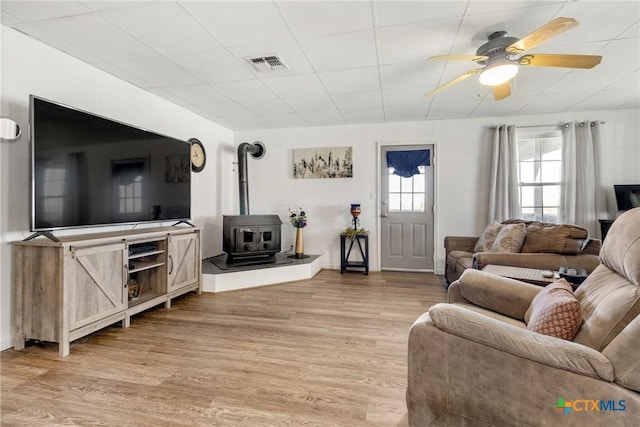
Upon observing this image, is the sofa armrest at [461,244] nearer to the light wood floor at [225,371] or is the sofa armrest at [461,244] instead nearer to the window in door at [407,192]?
the window in door at [407,192]

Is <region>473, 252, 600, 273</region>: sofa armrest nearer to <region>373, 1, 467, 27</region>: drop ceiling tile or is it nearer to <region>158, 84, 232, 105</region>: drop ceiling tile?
<region>373, 1, 467, 27</region>: drop ceiling tile

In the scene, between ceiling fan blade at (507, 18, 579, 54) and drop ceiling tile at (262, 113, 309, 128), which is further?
drop ceiling tile at (262, 113, 309, 128)

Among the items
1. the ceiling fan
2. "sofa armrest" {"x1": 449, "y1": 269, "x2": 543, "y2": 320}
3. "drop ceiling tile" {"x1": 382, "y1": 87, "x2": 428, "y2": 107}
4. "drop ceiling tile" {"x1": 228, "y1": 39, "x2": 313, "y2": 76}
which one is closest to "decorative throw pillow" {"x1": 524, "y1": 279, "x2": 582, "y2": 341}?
"sofa armrest" {"x1": 449, "y1": 269, "x2": 543, "y2": 320}

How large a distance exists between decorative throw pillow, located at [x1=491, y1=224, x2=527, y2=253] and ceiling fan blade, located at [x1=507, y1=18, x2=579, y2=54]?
178 centimetres

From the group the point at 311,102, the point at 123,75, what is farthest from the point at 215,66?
the point at 311,102

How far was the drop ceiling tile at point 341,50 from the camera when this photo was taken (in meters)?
2.34

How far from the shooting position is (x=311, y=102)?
12.6 feet

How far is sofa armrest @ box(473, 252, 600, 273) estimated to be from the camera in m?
2.68

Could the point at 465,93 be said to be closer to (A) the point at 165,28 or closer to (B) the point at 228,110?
(B) the point at 228,110

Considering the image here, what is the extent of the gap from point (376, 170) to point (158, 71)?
3224mm

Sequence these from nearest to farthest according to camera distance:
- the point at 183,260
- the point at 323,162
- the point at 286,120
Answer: the point at 183,260 < the point at 286,120 < the point at 323,162

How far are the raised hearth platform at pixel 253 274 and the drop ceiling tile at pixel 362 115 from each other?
224 centimetres

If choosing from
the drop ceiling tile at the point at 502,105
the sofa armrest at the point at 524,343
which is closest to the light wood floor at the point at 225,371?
the sofa armrest at the point at 524,343

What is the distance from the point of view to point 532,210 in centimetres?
442
